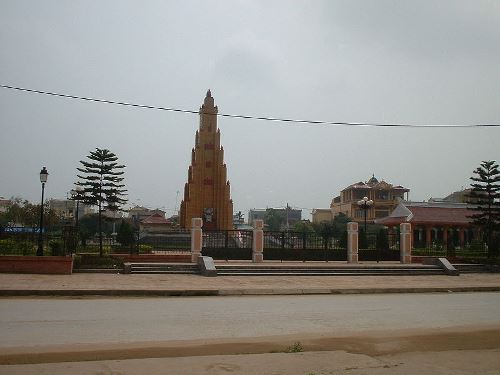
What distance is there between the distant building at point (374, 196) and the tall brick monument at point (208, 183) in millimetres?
37045

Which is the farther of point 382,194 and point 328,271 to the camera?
point 382,194

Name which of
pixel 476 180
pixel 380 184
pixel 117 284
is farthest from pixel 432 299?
pixel 380 184

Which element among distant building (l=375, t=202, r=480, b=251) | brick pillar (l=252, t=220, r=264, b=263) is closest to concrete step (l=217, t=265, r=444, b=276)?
brick pillar (l=252, t=220, r=264, b=263)

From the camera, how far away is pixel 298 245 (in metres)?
25.1

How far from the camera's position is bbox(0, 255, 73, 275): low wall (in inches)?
669

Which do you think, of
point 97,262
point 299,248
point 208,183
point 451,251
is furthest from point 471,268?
point 208,183

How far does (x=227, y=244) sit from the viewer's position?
23109 mm

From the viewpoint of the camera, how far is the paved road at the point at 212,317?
7684mm

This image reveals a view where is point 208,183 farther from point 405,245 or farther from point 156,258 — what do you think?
point 156,258

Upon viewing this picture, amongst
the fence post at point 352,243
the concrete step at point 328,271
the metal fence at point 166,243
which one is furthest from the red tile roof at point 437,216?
the metal fence at point 166,243

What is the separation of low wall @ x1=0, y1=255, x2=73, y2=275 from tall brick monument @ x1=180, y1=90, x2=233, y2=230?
113 feet

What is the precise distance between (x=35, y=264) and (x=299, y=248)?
12.6 m

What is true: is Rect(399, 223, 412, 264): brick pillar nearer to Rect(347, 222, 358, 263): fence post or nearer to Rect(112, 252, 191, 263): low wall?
Rect(347, 222, 358, 263): fence post

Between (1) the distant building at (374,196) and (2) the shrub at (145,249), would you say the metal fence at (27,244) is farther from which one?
(1) the distant building at (374,196)
